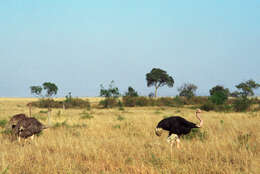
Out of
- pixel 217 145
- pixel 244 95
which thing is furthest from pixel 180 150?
pixel 244 95

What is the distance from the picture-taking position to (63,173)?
5125 millimetres

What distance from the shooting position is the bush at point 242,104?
3071 cm

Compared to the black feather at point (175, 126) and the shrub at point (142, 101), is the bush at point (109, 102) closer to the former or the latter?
the shrub at point (142, 101)

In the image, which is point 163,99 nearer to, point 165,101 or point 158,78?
point 165,101

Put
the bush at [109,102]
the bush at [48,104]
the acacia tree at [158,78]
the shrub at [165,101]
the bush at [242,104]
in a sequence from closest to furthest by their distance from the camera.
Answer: the bush at [242,104] < the bush at [109,102] < the bush at [48,104] < the shrub at [165,101] < the acacia tree at [158,78]

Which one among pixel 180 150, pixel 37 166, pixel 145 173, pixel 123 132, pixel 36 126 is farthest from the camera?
pixel 123 132

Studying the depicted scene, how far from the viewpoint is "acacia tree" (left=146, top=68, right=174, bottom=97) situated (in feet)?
255

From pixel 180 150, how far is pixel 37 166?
3453 millimetres

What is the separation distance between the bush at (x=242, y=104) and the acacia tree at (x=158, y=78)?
46.3 metres

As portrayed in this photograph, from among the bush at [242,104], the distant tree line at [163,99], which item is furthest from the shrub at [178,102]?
the bush at [242,104]

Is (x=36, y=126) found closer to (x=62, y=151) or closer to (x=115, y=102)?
(x=62, y=151)

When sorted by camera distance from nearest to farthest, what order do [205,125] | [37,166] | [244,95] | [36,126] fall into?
[37,166], [36,126], [205,125], [244,95]

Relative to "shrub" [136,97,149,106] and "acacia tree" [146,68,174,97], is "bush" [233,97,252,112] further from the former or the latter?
"acacia tree" [146,68,174,97]

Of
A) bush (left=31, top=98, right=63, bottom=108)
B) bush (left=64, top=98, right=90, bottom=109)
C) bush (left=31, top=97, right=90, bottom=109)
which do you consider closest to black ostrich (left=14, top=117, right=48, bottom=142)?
bush (left=31, top=97, right=90, bottom=109)
